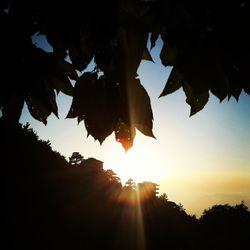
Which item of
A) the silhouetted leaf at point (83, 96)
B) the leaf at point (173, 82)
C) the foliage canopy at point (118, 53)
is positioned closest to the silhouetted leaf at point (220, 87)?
the foliage canopy at point (118, 53)

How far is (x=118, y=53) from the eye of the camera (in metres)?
1.01

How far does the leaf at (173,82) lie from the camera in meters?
1.05

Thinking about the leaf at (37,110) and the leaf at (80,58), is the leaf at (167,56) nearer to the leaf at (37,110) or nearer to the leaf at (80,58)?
the leaf at (80,58)

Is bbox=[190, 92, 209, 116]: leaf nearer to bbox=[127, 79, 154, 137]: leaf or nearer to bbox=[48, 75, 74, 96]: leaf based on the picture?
bbox=[127, 79, 154, 137]: leaf

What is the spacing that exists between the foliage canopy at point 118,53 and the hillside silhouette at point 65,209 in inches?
496

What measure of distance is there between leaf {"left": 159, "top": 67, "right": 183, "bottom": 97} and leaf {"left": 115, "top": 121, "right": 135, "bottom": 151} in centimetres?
18

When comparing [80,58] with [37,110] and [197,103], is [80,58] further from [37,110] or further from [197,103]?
[197,103]

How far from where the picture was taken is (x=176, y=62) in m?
0.98

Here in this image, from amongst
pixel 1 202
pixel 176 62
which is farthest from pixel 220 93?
pixel 1 202

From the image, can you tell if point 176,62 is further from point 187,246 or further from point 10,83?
point 187,246

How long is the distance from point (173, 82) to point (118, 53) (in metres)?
0.19

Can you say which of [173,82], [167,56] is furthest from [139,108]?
[167,56]

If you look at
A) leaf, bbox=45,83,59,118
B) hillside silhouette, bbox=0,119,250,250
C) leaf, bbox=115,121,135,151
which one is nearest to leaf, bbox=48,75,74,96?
leaf, bbox=45,83,59,118

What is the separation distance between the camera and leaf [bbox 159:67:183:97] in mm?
1051
